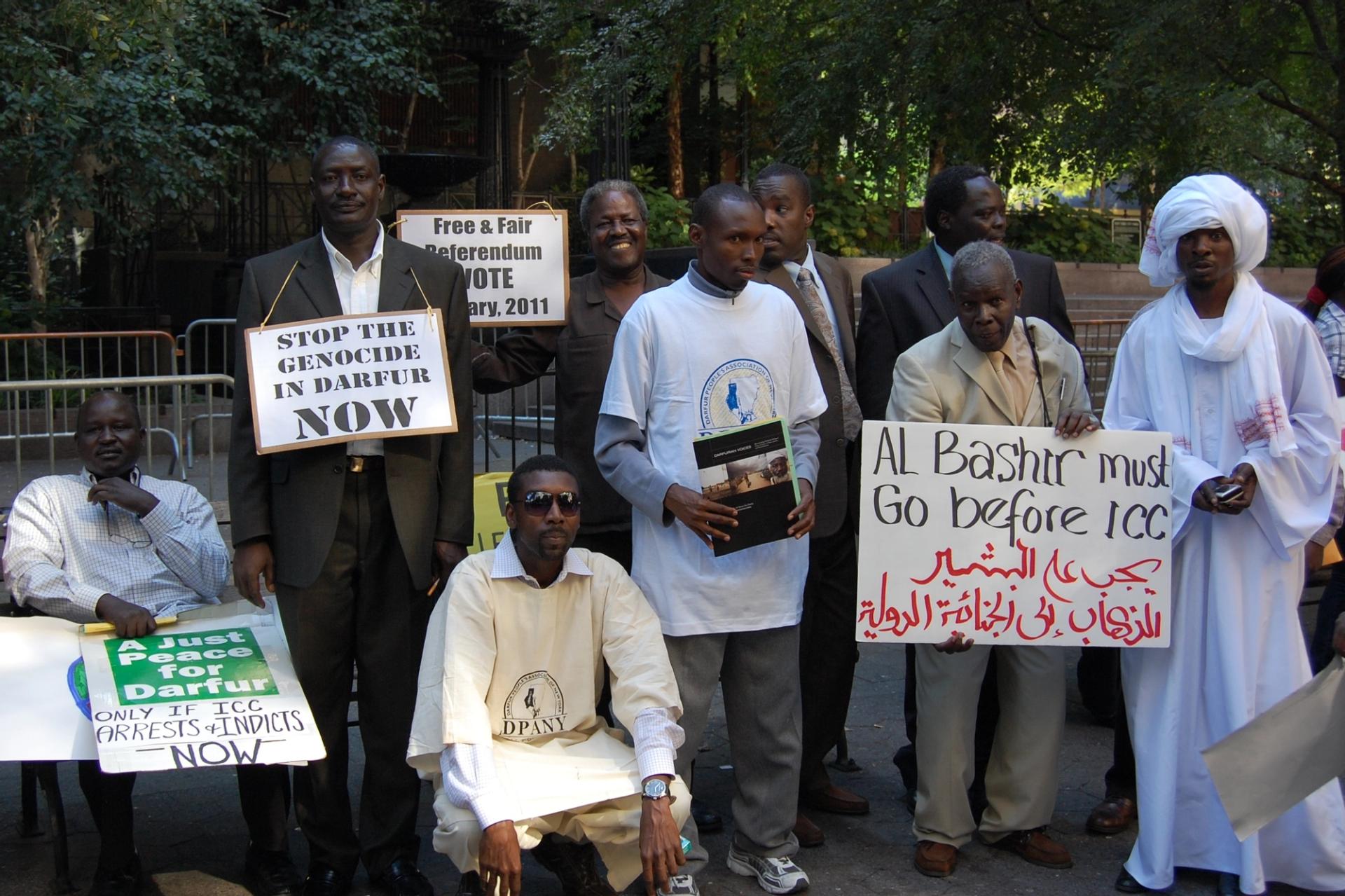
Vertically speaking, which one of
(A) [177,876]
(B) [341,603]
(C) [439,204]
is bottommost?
(A) [177,876]

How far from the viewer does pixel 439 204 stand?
1647 cm

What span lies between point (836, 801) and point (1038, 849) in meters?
0.80

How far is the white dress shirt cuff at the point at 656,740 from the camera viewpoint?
4.16 m

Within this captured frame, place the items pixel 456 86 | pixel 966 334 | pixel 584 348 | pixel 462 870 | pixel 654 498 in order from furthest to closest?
1. pixel 456 86
2. pixel 584 348
3. pixel 966 334
4. pixel 654 498
5. pixel 462 870

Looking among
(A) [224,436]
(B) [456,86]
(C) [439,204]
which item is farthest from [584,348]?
→ (B) [456,86]

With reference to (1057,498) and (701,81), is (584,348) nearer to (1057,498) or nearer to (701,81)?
(1057,498)

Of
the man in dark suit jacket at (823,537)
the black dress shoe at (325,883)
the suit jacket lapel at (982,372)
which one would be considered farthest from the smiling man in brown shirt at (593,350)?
the black dress shoe at (325,883)

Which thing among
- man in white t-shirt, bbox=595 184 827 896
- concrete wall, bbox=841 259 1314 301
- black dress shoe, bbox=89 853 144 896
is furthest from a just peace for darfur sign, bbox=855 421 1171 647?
concrete wall, bbox=841 259 1314 301

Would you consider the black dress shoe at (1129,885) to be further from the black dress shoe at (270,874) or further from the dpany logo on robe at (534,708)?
the black dress shoe at (270,874)

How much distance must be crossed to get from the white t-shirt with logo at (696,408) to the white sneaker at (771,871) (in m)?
0.78

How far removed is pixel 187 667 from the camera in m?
4.40

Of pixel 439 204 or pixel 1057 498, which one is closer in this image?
pixel 1057 498

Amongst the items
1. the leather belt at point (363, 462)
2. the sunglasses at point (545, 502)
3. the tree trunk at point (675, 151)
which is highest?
the tree trunk at point (675, 151)

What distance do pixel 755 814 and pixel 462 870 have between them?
3.34 ft
